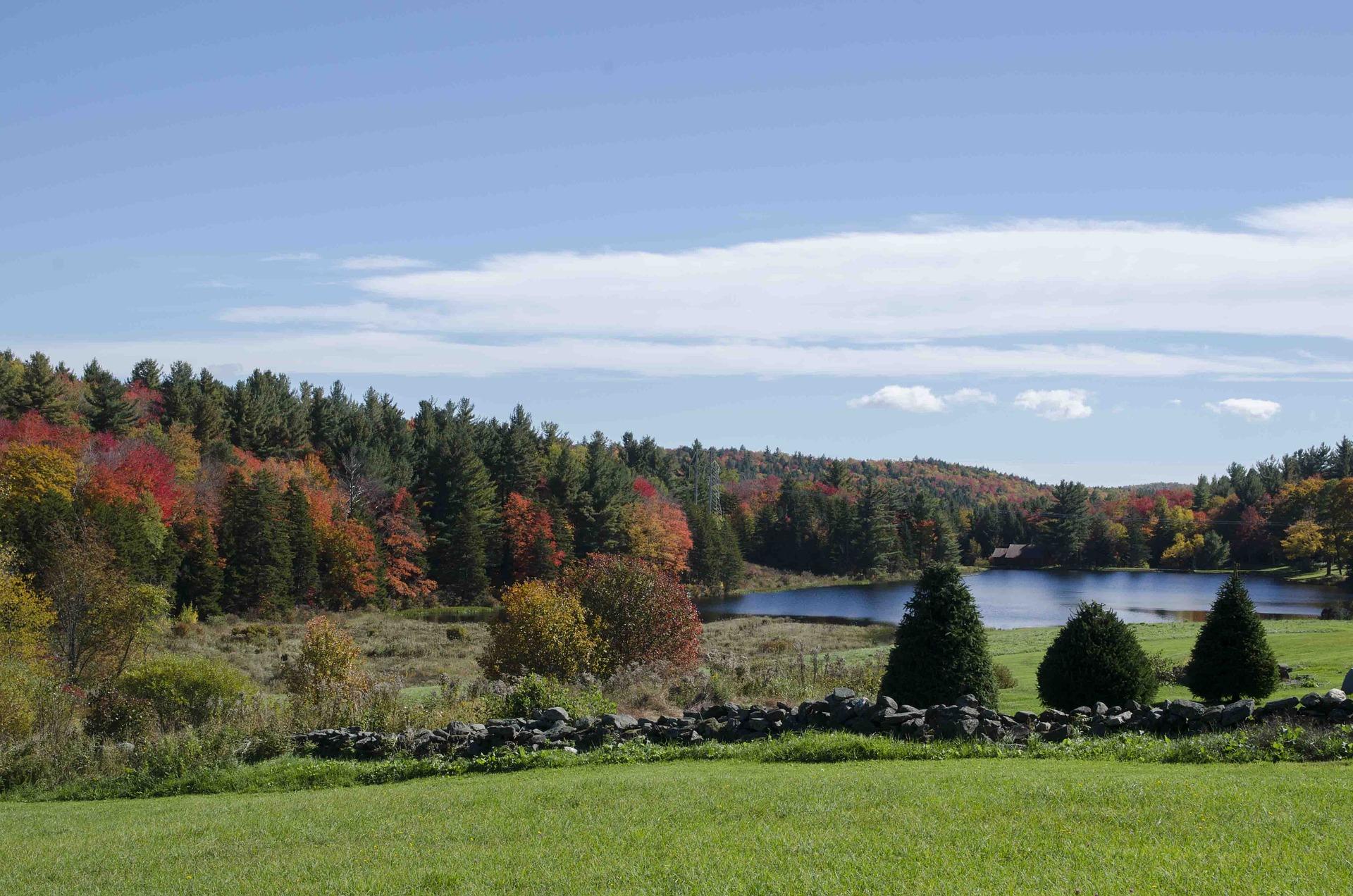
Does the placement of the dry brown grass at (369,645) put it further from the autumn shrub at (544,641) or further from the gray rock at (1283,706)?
the gray rock at (1283,706)

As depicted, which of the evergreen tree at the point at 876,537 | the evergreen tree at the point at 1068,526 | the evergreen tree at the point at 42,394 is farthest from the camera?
the evergreen tree at the point at 1068,526

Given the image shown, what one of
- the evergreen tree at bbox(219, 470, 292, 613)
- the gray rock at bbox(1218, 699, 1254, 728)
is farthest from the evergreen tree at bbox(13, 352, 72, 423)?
the gray rock at bbox(1218, 699, 1254, 728)

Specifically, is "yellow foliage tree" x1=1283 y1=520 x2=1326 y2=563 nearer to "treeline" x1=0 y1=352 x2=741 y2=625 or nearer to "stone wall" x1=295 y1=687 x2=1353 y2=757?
"treeline" x1=0 y1=352 x2=741 y2=625

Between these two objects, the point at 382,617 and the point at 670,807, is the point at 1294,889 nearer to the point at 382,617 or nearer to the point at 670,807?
the point at 670,807

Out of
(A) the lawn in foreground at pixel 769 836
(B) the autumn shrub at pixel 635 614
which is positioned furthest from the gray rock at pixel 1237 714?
(B) the autumn shrub at pixel 635 614

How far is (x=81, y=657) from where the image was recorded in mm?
29156

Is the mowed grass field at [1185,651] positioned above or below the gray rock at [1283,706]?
below

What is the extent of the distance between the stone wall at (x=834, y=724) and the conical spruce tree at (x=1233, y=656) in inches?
223

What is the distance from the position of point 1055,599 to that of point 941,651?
6369 cm

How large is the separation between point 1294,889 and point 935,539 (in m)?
103

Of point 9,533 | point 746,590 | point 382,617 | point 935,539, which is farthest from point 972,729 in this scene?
point 935,539

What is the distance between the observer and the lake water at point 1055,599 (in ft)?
196

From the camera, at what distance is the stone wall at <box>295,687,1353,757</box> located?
463 inches

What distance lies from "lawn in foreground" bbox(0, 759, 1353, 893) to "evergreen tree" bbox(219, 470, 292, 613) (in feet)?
158
